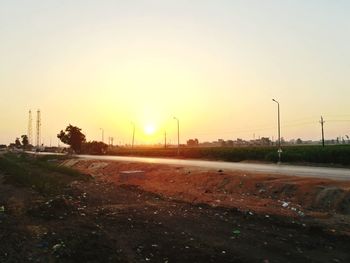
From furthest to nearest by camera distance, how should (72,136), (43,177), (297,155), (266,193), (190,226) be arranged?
(72,136), (297,155), (43,177), (266,193), (190,226)

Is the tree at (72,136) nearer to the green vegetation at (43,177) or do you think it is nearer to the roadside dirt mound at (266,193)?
the green vegetation at (43,177)

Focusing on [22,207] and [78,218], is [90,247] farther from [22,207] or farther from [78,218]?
[22,207]

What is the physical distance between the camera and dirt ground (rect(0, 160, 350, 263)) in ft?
42.1

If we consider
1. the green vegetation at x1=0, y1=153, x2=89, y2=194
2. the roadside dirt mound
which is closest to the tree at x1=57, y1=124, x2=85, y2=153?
the green vegetation at x1=0, y1=153, x2=89, y2=194

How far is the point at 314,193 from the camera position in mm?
23234

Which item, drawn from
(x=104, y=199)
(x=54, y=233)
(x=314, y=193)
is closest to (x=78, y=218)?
(x=54, y=233)

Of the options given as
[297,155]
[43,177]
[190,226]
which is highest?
[297,155]

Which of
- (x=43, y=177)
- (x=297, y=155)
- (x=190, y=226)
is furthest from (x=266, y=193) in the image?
(x=297, y=155)

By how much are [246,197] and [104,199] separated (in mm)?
7663

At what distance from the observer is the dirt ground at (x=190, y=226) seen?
12828mm

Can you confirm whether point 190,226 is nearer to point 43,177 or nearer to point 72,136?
point 43,177

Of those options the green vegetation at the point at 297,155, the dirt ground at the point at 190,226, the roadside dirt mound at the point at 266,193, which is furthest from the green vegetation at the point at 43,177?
the green vegetation at the point at 297,155

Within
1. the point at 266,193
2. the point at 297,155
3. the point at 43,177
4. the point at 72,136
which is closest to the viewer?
the point at 266,193

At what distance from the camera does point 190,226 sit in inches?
653
